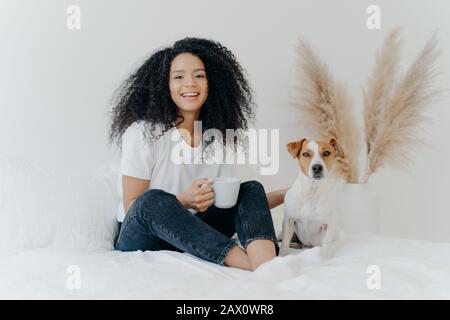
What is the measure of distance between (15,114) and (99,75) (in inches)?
13.3

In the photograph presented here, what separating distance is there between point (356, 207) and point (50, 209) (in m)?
1.18

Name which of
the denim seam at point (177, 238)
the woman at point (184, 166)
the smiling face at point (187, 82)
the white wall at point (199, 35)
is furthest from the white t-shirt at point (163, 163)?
the white wall at point (199, 35)

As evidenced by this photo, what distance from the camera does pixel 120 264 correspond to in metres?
1.21

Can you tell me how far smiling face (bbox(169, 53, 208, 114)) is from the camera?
5.32 feet

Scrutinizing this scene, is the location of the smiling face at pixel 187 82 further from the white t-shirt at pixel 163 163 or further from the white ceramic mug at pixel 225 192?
the white ceramic mug at pixel 225 192

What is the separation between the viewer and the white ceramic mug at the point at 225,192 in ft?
4.40

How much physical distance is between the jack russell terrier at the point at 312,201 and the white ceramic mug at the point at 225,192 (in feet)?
0.84

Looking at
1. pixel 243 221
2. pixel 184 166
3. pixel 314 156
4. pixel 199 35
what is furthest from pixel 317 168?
pixel 199 35

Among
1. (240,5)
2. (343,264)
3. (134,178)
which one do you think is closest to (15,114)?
(134,178)

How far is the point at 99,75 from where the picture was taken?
6.14 ft

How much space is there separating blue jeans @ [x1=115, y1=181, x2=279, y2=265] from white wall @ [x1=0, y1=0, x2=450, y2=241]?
0.60m

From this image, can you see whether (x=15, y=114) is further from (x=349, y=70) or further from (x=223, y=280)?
(x=349, y=70)

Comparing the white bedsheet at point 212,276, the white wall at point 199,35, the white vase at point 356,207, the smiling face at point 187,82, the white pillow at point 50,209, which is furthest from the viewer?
the white vase at point 356,207

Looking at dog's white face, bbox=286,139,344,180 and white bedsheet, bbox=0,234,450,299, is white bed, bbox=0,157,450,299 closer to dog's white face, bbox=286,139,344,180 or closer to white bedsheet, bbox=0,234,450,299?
white bedsheet, bbox=0,234,450,299
